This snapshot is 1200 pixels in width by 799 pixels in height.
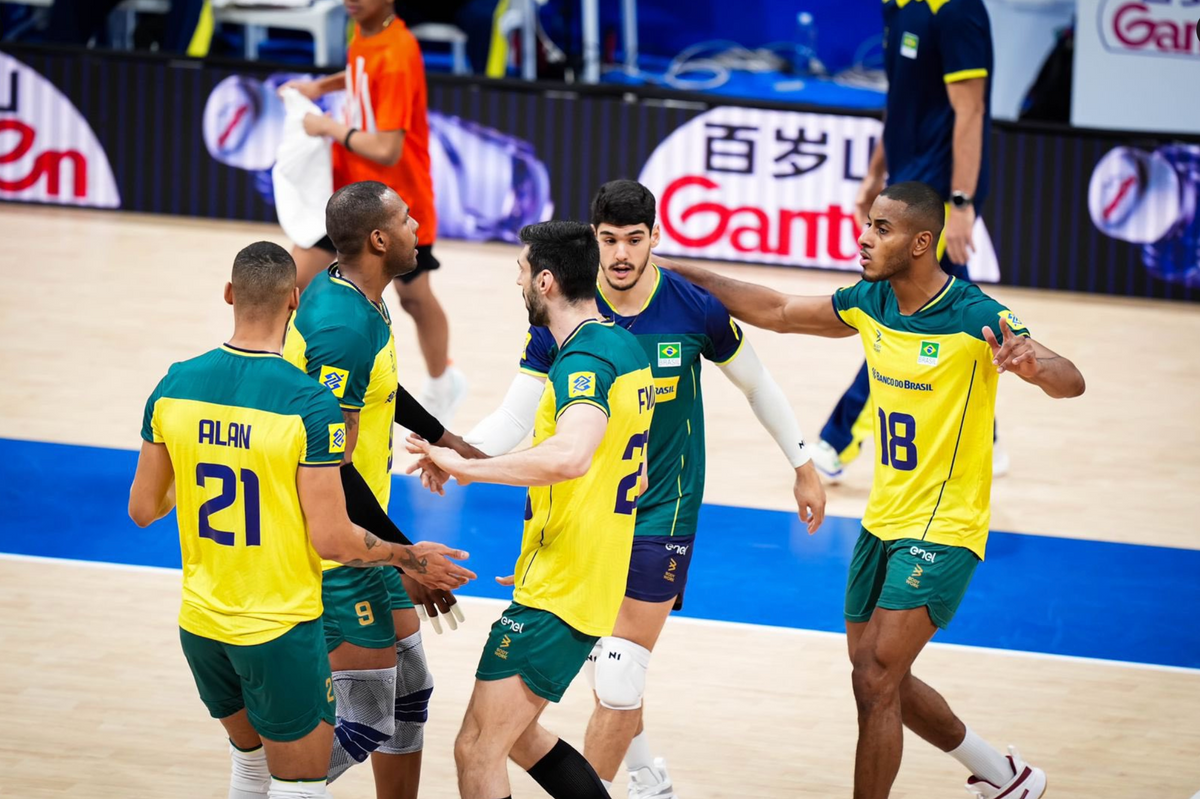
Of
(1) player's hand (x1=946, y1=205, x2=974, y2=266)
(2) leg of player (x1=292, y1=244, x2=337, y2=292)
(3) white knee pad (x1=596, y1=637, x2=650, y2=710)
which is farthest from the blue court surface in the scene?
(3) white knee pad (x1=596, y1=637, x2=650, y2=710)

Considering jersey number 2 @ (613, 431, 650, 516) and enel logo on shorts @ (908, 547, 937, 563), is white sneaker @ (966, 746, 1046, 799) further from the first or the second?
jersey number 2 @ (613, 431, 650, 516)

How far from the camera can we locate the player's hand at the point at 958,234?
7465mm

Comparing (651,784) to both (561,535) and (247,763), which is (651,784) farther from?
(247,763)

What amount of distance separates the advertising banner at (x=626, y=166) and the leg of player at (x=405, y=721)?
8.00 metres

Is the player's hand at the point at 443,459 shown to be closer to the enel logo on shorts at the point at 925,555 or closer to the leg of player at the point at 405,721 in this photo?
the leg of player at the point at 405,721

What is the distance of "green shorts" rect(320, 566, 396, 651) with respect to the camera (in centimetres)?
445

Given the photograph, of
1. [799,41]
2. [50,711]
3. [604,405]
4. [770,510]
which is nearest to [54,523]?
[50,711]

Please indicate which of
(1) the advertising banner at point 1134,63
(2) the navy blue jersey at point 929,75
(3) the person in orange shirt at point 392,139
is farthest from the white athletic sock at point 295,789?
(1) the advertising banner at point 1134,63

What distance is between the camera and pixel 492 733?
13.7ft

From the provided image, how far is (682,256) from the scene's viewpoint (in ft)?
41.0

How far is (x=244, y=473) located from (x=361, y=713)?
0.96 m

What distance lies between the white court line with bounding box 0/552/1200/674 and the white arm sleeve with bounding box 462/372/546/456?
1857 mm

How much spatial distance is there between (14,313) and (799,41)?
9.22m

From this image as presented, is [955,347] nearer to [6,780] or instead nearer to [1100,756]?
[1100,756]
